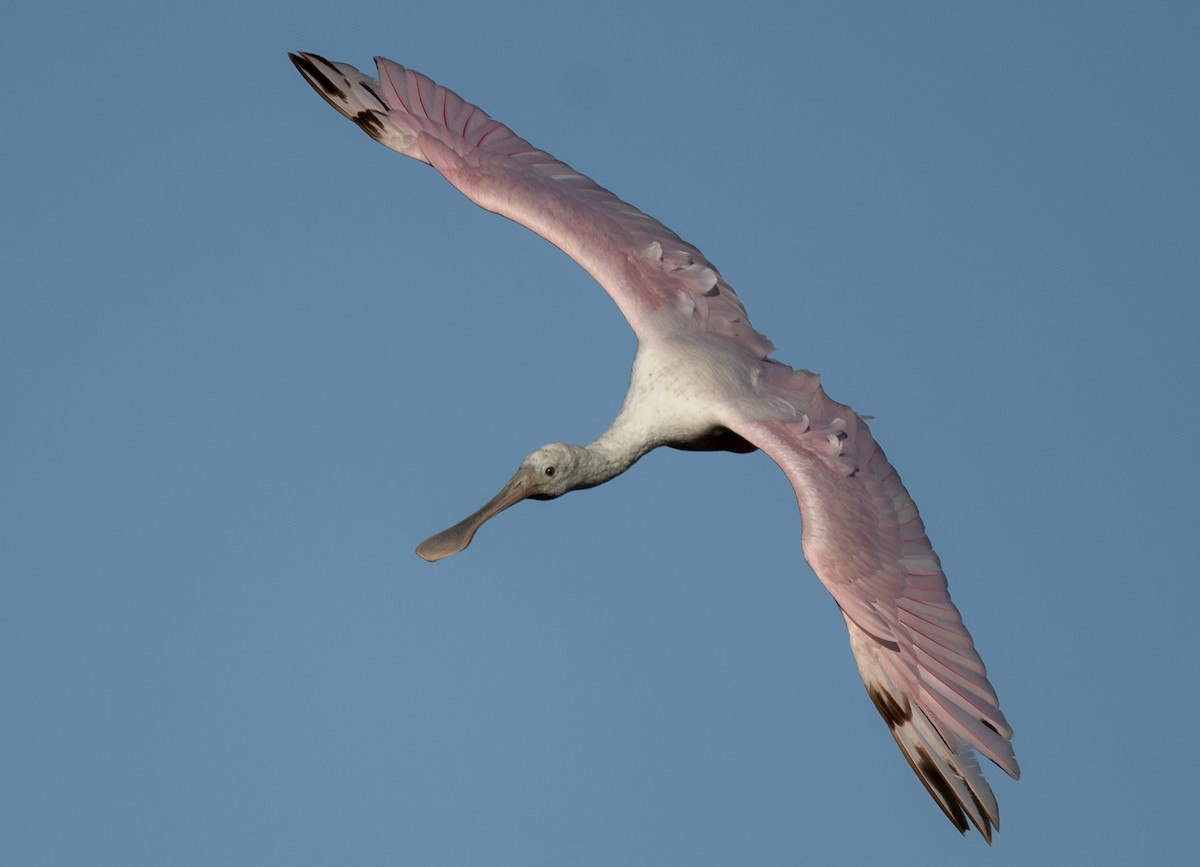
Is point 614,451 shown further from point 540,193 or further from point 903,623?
point 903,623

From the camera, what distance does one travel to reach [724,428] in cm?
1934

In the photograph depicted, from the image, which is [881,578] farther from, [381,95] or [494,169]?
[381,95]

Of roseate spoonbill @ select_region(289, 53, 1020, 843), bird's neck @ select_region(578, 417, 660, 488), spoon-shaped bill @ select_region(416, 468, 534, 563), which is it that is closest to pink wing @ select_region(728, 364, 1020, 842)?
roseate spoonbill @ select_region(289, 53, 1020, 843)

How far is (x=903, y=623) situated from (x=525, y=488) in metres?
3.52

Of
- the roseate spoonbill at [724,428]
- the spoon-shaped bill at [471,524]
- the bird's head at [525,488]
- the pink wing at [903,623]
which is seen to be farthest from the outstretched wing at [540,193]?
the pink wing at [903,623]

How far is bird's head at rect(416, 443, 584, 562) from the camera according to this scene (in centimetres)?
1867

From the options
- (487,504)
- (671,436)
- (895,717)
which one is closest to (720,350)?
(671,436)

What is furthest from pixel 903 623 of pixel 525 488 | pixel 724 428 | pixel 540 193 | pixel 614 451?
pixel 540 193

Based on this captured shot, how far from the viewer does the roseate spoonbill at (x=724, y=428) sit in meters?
17.2

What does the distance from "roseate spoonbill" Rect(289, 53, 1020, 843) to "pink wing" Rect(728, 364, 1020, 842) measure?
11 mm

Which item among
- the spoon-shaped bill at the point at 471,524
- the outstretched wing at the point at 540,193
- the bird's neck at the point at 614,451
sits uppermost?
the outstretched wing at the point at 540,193

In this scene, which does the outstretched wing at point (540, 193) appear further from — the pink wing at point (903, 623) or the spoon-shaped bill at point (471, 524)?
the pink wing at point (903, 623)

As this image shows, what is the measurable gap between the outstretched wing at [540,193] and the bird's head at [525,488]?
1.65 meters

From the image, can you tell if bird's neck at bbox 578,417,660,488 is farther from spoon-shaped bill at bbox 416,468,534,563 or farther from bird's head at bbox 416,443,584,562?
spoon-shaped bill at bbox 416,468,534,563
